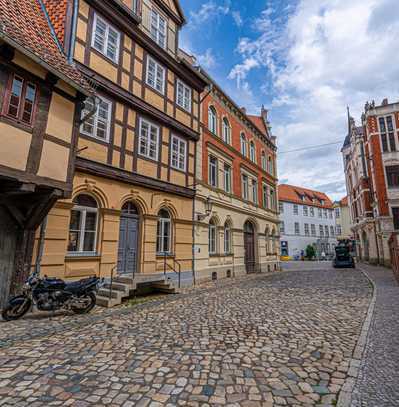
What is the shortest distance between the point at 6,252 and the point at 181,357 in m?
5.75

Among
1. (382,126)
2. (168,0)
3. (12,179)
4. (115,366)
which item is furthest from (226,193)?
(382,126)

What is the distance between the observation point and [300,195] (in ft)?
157

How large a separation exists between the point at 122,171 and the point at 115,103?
2.66m

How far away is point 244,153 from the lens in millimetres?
18859

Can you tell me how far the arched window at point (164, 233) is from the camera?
11.2 metres

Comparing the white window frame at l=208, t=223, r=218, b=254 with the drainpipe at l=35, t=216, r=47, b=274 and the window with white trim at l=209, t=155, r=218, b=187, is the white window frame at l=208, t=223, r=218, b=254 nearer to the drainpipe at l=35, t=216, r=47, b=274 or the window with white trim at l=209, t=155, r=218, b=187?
the window with white trim at l=209, t=155, r=218, b=187

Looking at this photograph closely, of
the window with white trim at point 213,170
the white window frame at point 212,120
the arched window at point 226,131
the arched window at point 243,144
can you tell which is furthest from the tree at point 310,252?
the white window frame at point 212,120

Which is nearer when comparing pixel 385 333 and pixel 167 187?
pixel 385 333

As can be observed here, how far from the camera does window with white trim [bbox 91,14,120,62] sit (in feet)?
31.2

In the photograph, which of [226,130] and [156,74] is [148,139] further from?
[226,130]

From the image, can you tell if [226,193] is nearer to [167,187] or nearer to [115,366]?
[167,187]

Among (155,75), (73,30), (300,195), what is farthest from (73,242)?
(300,195)

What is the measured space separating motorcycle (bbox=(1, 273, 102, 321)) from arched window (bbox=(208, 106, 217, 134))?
11.4 meters

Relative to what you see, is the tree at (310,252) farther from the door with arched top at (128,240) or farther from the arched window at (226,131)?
the door with arched top at (128,240)
